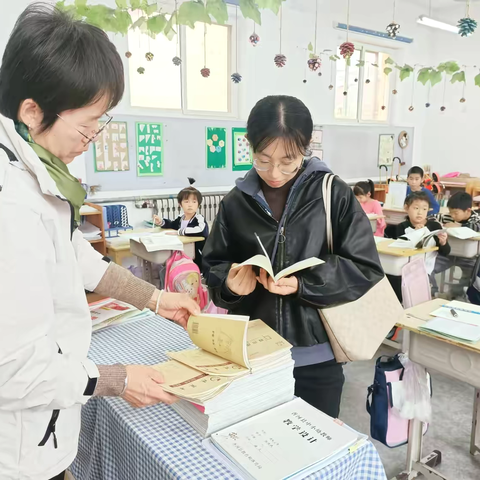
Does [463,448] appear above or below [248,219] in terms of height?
below

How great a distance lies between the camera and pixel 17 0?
4.32 m

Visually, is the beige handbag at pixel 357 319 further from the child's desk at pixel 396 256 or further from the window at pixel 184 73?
the window at pixel 184 73

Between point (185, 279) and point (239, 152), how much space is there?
3.07m

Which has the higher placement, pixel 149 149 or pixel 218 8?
pixel 218 8

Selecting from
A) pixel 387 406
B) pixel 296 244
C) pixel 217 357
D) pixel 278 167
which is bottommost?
pixel 387 406

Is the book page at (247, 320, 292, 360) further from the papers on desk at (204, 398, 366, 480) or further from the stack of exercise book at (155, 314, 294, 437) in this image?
the papers on desk at (204, 398, 366, 480)

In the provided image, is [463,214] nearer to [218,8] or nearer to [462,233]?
[462,233]

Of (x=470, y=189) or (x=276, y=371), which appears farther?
(x=470, y=189)

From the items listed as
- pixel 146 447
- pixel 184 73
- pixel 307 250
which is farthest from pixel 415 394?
pixel 184 73

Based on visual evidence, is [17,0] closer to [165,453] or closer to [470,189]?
[165,453]

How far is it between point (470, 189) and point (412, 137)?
182cm

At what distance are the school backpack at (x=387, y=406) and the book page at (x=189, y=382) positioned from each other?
1256 millimetres

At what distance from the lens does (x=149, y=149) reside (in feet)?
17.7

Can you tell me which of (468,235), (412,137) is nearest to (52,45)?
(468,235)
